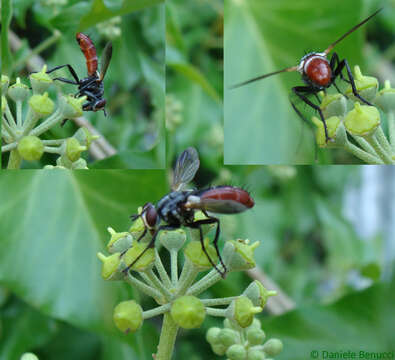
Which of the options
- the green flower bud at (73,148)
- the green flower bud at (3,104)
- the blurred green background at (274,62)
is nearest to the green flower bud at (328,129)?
the blurred green background at (274,62)

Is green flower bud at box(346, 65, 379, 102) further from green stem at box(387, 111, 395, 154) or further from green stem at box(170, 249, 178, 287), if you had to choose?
green stem at box(170, 249, 178, 287)

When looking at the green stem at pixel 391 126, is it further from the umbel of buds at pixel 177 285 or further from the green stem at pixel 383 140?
the umbel of buds at pixel 177 285

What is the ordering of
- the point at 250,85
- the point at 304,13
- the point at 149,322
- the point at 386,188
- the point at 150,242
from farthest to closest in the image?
the point at 386,188 → the point at 304,13 → the point at 250,85 → the point at 149,322 → the point at 150,242

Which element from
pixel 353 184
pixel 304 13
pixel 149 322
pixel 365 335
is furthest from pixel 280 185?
pixel 149 322

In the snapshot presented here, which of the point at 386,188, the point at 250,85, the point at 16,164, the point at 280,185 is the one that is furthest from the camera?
the point at 386,188

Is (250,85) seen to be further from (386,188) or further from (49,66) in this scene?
(386,188)

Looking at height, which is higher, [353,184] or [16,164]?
Answer: [16,164]

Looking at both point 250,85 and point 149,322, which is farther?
point 250,85
